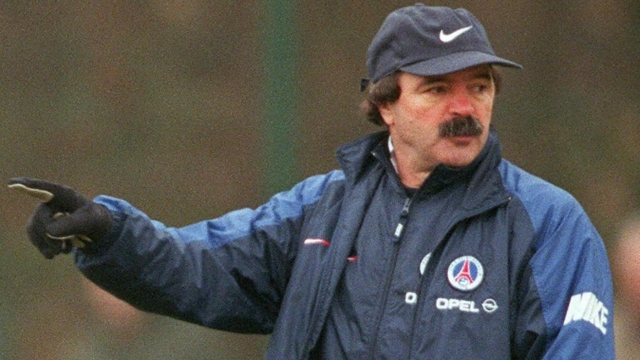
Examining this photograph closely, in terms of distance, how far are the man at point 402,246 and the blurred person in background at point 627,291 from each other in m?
2.17

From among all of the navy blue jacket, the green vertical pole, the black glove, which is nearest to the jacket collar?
the navy blue jacket

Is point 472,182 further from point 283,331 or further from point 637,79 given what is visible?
point 637,79

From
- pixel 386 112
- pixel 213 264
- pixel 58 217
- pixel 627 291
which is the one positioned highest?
pixel 386 112

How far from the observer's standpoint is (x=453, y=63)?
358 cm

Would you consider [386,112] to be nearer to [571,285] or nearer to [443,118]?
[443,118]

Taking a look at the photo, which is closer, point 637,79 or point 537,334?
point 537,334

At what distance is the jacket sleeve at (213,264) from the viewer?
362 cm

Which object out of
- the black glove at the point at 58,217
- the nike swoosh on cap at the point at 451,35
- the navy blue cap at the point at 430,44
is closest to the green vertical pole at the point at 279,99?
the navy blue cap at the point at 430,44

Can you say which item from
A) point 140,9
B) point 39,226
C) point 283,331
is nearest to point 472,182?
point 283,331

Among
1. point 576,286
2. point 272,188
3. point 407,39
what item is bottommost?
point 272,188

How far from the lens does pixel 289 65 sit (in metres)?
5.73

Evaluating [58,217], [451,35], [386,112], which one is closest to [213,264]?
A: [58,217]

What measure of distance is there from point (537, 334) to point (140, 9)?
3.03 m

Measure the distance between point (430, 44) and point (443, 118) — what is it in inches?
7.9
